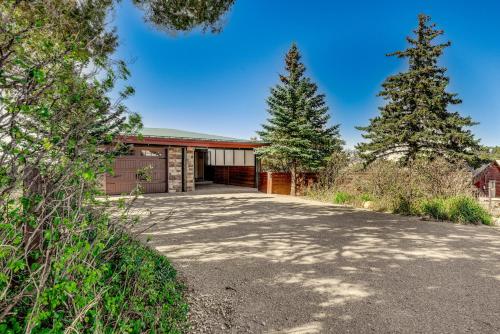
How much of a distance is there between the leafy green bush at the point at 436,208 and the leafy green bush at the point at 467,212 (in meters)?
0.11

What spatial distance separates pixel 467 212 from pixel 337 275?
5.76 m

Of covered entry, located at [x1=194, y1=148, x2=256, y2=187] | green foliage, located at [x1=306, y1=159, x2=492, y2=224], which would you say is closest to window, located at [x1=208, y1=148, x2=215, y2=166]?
covered entry, located at [x1=194, y1=148, x2=256, y2=187]

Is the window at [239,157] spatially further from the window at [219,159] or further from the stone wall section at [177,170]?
the stone wall section at [177,170]

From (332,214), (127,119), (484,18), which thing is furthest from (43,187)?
(484,18)

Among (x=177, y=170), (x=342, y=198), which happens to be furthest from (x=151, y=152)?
(x=342, y=198)

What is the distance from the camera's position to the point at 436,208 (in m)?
7.12

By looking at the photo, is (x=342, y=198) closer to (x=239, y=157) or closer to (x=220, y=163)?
(x=239, y=157)

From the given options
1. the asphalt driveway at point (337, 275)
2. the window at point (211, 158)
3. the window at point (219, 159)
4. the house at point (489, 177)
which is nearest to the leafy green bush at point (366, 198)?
the asphalt driveway at point (337, 275)

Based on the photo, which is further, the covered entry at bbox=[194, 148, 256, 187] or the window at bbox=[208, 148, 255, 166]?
the window at bbox=[208, 148, 255, 166]

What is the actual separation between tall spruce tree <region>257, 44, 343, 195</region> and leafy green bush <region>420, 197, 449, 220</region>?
532cm

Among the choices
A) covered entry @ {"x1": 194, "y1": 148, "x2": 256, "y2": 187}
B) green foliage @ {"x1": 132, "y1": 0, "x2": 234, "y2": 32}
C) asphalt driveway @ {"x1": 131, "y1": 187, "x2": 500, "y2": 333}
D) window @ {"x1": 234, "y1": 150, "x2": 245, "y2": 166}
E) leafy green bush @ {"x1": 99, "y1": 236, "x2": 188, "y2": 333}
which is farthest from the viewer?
window @ {"x1": 234, "y1": 150, "x2": 245, "y2": 166}

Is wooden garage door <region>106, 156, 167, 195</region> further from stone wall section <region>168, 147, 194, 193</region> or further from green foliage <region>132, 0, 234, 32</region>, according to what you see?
green foliage <region>132, 0, 234, 32</region>

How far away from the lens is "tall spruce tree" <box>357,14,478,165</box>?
42.9ft

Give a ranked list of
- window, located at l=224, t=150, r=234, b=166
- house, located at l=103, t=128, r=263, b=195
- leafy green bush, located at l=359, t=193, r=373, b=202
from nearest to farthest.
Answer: leafy green bush, located at l=359, t=193, r=373, b=202, house, located at l=103, t=128, r=263, b=195, window, located at l=224, t=150, r=234, b=166
